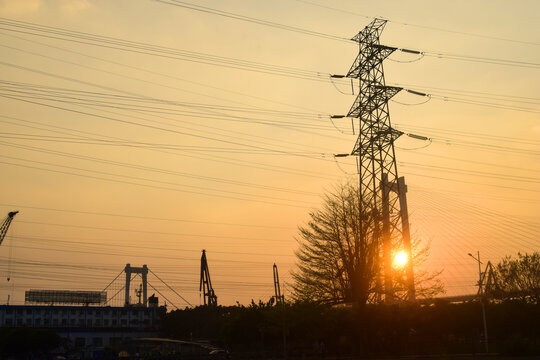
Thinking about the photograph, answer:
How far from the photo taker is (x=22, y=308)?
151 meters

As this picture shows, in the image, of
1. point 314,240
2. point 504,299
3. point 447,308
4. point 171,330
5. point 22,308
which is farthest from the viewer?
point 22,308

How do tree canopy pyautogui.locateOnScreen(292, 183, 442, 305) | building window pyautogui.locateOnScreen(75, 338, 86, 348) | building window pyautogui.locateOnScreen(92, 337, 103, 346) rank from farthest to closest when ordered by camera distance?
building window pyautogui.locateOnScreen(92, 337, 103, 346) < building window pyautogui.locateOnScreen(75, 338, 86, 348) < tree canopy pyautogui.locateOnScreen(292, 183, 442, 305)

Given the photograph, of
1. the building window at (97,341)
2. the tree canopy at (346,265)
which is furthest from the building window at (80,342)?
the tree canopy at (346,265)

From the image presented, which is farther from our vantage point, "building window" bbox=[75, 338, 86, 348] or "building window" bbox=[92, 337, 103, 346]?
"building window" bbox=[92, 337, 103, 346]

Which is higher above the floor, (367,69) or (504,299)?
(367,69)

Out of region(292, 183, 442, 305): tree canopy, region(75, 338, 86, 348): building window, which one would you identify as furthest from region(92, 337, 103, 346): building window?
region(292, 183, 442, 305): tree canopy

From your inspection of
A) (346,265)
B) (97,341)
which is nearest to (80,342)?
(97,341)

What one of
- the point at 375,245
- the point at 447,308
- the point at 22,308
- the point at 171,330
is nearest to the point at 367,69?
the point at 375,245

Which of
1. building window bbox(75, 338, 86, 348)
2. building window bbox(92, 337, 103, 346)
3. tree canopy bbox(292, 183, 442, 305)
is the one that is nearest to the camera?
tree canopy bbox(292, 183, 442, 305)

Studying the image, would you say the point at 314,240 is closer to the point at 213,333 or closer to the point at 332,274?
the point at 332,274

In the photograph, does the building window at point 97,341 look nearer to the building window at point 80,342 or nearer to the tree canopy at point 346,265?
the building window at point 80,342

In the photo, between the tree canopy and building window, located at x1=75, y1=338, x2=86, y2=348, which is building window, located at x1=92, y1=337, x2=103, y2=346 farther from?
the tree canopy

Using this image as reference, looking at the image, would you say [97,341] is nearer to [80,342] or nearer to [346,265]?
[80,342]

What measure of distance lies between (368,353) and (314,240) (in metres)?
10.9
